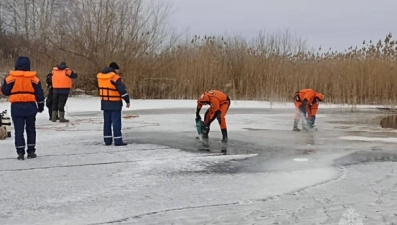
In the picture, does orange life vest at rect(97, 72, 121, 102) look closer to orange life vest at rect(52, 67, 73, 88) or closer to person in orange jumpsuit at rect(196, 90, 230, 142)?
person in orange jumpsuit at rect(196, 90, 230, 142)

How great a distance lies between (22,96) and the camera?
849 cm

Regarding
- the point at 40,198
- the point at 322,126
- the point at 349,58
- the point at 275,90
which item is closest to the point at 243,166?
the point at 40,198

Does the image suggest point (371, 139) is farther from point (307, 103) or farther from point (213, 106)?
point (213, 106)

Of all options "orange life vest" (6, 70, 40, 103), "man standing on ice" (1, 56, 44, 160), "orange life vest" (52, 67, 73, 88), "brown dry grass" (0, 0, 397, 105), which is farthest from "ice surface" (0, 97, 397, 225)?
"brown dry grass" (0, 0, 397, 105)

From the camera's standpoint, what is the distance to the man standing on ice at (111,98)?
10.0 metres

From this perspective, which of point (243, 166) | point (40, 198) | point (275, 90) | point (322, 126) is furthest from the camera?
point (275, 90)

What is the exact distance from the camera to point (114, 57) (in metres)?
25.1

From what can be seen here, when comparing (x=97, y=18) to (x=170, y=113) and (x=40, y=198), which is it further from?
(x=40, y=198)

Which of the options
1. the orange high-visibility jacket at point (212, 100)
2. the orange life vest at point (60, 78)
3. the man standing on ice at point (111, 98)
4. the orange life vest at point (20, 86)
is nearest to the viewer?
the orange life vest at point (20, 86)

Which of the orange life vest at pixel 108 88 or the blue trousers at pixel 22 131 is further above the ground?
the orange life vest at pixel 108 88

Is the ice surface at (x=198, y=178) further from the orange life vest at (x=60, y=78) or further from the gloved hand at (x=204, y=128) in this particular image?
the orange life vest at (x=60, y=78)

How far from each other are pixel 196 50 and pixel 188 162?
59.0ft

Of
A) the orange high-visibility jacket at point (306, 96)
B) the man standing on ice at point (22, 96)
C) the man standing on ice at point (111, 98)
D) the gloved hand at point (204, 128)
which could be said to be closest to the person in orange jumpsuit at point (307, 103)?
the orange high-visibility jacket at point (306, 96)

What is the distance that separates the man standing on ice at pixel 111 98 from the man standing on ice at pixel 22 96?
1.63 meters
